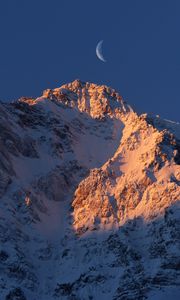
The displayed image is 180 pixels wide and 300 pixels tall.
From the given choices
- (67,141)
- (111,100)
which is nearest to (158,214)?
(67,141)

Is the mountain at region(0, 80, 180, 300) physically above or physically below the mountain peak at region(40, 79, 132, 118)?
below

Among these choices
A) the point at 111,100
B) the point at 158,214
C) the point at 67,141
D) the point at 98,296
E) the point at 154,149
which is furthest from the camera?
the point at 111,100

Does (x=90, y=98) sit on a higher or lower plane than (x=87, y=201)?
higher

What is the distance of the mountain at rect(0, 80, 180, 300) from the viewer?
467 ft

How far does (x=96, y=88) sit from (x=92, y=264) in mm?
50811

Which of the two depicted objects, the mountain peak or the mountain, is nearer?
the mountain

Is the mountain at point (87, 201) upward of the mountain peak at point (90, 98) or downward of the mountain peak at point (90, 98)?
downward

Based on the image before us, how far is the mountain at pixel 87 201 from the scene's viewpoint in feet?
467

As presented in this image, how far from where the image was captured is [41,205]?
15862cm

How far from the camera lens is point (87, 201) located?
158 meters

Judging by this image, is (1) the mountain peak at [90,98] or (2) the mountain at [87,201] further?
(1) the mountain peak at [90,98]

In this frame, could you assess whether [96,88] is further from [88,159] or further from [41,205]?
[41,205]

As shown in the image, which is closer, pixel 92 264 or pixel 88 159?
pixel 92 264

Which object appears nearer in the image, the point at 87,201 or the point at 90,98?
the point at 87,201
